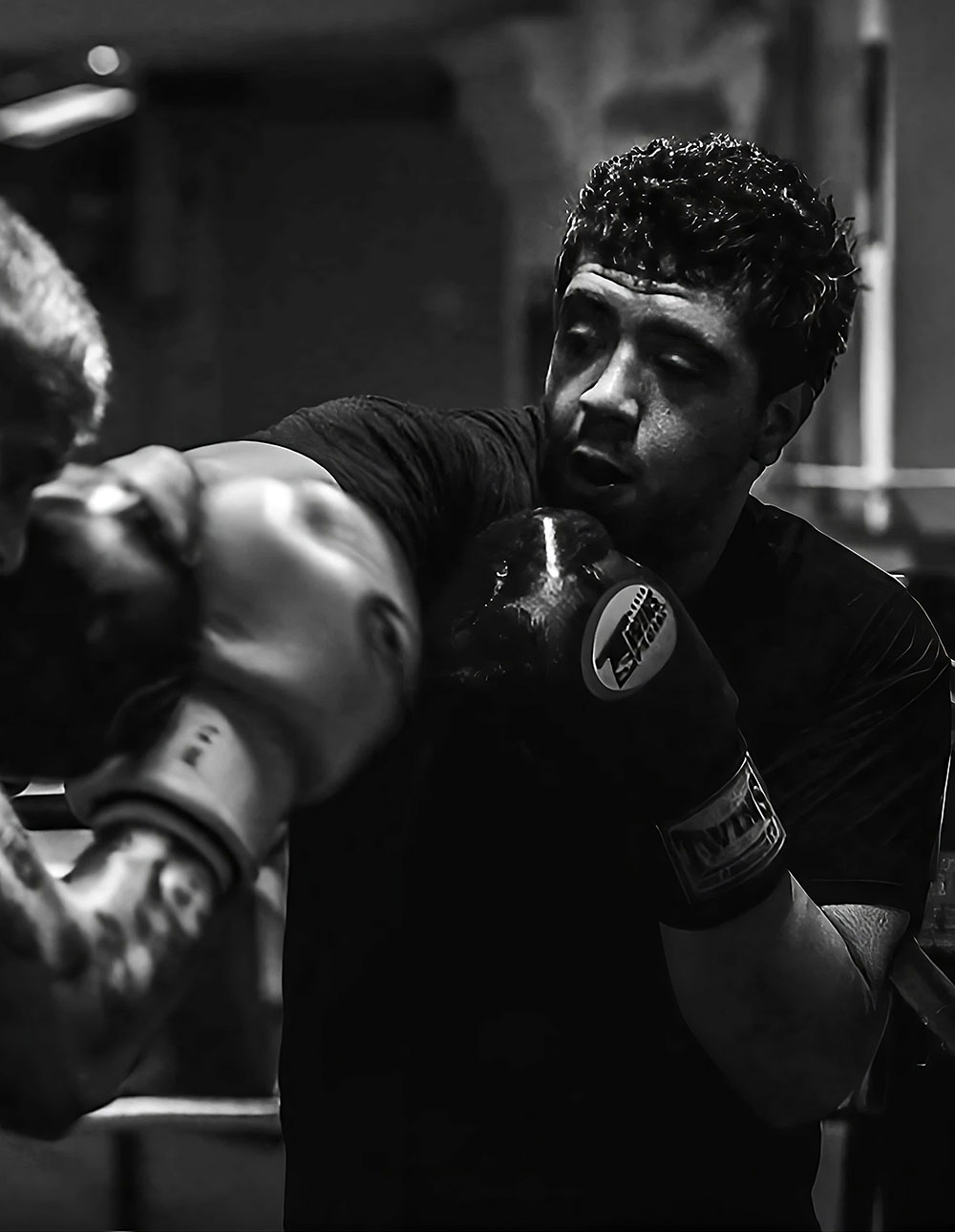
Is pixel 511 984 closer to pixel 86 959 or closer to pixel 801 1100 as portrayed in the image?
pixel 801 1100

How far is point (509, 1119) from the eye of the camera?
104cm

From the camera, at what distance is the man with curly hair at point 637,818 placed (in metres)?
0.90

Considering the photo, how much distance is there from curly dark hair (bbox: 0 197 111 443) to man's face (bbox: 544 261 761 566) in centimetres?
31

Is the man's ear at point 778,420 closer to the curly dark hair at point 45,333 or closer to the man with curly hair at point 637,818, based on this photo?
the man with curly hair at point 637,818

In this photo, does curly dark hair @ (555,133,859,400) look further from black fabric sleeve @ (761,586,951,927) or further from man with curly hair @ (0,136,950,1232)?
black fabric sleeve @ (761,586,951,927)

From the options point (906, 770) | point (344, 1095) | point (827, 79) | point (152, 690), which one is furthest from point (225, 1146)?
point (827, 79)

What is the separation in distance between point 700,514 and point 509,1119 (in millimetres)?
406

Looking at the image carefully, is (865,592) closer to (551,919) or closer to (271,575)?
(551,919)

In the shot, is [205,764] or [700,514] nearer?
[205,764]

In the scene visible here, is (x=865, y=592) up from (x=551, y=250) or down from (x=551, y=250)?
up

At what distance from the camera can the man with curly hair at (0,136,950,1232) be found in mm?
903

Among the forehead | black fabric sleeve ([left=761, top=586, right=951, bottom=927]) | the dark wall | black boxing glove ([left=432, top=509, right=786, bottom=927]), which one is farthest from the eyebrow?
the dark wall

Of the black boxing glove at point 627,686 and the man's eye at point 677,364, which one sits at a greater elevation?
the man's eye at point 677,364

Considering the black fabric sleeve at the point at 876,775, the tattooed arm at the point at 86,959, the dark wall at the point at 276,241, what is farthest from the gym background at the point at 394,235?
the tattooed arm at the point at 86,959
